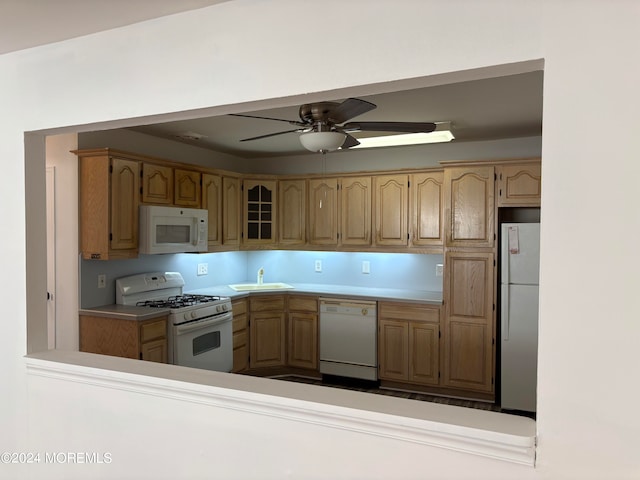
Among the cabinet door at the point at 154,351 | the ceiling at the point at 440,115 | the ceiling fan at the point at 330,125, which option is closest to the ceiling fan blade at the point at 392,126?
the ceiling fan at the point at 330,125

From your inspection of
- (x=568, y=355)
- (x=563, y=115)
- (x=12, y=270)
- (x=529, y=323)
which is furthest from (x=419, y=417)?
(x=529, y=323)

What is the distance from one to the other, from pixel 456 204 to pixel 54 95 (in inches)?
125

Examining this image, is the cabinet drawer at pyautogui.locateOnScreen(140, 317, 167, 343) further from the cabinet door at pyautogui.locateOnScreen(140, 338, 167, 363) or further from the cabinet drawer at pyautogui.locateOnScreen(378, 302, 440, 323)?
the cabinet drawer at pyautogui.locateOnScreen(378, 302, 440, 323)

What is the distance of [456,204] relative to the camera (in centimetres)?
418

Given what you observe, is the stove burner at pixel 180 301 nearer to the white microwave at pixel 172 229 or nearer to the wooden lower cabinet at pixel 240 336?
the wooden lower cabinet at pixel 240 336

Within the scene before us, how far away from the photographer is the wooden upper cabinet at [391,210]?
455cm

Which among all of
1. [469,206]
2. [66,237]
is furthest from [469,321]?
[66,237]

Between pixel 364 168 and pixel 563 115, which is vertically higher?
pixel 364 168

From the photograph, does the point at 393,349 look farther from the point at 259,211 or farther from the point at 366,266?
the point at 259,211

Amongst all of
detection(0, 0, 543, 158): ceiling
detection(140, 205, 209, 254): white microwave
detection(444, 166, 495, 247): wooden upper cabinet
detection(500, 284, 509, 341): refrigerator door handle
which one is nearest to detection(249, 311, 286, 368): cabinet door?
detection(140, 205, 209, 254): white microwave

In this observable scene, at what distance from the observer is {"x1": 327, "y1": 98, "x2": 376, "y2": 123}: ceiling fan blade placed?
2.37 m

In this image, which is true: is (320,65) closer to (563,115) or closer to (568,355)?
(563,115)

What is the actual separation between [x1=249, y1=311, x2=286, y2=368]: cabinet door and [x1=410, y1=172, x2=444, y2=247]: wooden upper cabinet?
1.60m

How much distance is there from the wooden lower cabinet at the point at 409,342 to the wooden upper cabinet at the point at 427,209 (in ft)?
2.10
